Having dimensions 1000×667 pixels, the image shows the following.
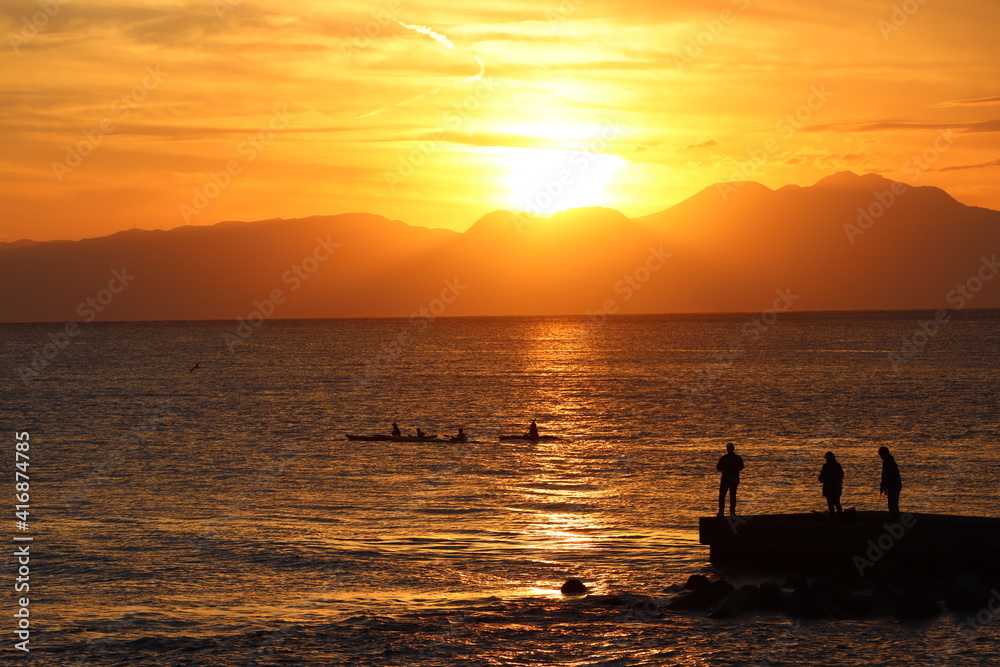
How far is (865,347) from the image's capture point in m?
184

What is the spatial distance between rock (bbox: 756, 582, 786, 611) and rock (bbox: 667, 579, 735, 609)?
766mm

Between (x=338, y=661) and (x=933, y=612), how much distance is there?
1411 cm

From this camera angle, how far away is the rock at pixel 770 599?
25.8 m

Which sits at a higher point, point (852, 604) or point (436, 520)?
point (852, 604)

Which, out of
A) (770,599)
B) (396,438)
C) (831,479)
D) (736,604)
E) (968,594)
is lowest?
(396,438)

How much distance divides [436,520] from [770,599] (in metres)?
15.4

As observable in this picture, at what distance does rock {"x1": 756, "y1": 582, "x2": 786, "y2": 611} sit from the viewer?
Result: 25797mm

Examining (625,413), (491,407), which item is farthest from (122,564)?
(491,407)

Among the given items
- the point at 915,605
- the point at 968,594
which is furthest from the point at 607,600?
the point at 968,594

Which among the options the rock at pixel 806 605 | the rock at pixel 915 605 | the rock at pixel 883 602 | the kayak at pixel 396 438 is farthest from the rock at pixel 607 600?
the kayak at pixel 396 438

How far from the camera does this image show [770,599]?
25.9 metres

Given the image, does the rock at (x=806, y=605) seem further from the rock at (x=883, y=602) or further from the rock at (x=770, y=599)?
the rock at (x=883, y=602)

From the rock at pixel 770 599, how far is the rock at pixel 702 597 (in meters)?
0.77

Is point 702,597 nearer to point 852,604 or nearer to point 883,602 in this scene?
point 852,604
